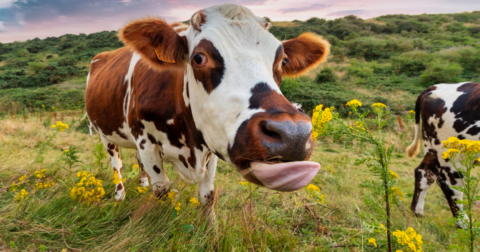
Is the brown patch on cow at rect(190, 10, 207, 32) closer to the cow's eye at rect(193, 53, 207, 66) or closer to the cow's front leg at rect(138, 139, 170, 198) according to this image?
the cow's eye at rect(193, 53, 207, 66)

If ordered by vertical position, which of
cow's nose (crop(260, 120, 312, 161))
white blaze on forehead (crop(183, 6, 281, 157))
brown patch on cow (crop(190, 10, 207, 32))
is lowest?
cow's nose (crop(260, 120, 312, 161))

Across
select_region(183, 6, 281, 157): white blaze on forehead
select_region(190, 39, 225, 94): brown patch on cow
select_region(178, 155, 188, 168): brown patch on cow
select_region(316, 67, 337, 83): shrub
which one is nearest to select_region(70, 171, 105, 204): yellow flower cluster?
select_region(178, 155, 188, 168): brown patch on cow

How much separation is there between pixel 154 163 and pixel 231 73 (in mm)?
1545

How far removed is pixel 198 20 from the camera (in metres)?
1.75

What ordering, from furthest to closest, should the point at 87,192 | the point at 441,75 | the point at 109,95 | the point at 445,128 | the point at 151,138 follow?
the point at 441,75 < the point at 445,128 < the point at 109,95 < the point at 151,138 < the point at 87,192

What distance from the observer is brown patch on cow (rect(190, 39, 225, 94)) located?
5.02 feet

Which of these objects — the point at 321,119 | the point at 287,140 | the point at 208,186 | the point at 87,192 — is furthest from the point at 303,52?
the point at 87,192

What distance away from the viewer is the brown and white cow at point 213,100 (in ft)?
3.86

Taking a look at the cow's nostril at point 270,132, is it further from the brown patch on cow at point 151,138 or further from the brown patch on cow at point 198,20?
the brown patch on cow at point 151,138

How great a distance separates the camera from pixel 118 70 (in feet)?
10.8

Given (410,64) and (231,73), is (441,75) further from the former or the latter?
(231,73)

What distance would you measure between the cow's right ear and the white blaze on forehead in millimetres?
107

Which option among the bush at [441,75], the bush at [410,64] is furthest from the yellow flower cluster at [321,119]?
the bush at [410,64]

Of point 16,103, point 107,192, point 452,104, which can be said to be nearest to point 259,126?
point 107,192
